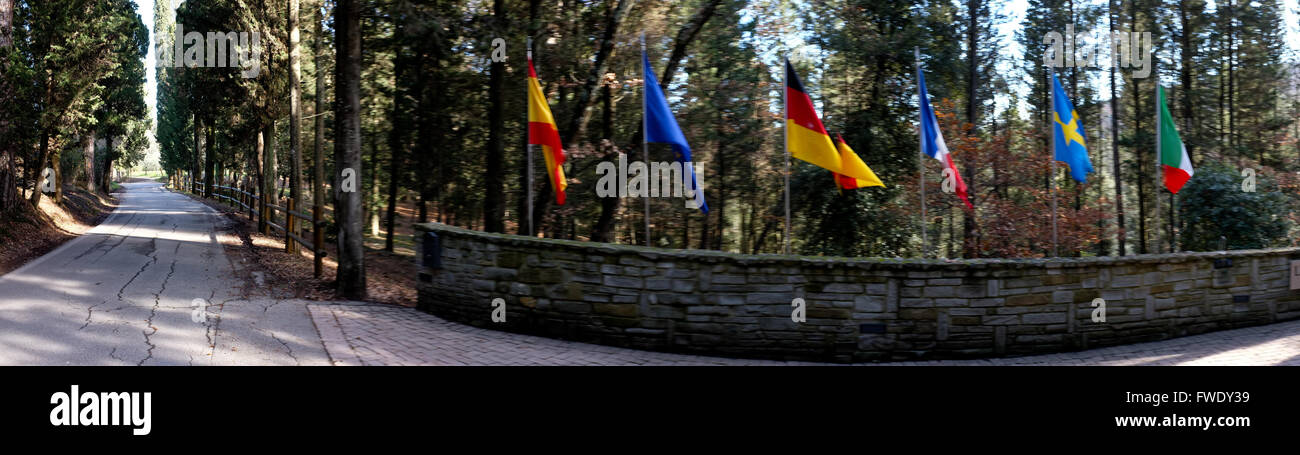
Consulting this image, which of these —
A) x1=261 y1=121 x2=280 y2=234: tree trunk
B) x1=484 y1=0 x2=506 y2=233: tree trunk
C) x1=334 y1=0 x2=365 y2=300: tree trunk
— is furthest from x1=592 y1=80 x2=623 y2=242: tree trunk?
x1=261 y1=121 x2=280 y2=234: tree trunk

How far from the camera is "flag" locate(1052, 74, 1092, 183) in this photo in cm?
1080

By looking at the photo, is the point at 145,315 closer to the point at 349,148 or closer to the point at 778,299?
the point at 349,148

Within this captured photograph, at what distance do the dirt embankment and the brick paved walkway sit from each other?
6813 mm

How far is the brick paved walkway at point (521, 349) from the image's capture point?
614 centimetres

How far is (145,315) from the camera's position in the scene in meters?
7.00

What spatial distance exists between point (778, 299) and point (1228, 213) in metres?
13.9

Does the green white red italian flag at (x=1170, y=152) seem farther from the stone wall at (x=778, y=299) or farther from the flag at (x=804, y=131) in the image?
the flag at (x=804, y=131)

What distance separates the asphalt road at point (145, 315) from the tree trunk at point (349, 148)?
2.73ft

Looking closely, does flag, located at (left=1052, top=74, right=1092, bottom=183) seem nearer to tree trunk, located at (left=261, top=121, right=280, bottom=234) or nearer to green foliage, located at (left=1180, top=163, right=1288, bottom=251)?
green foliage, located at (left=1180, top=163, right=1288, bottom=251)

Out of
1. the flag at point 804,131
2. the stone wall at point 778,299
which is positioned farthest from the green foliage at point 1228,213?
the flag at point 804,131

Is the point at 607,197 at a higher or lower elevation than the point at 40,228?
higher

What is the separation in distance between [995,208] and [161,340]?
56.1 feet

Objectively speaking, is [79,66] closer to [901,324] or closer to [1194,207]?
[901,324]

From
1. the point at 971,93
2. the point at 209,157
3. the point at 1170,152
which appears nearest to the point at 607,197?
the point at 1170,152
